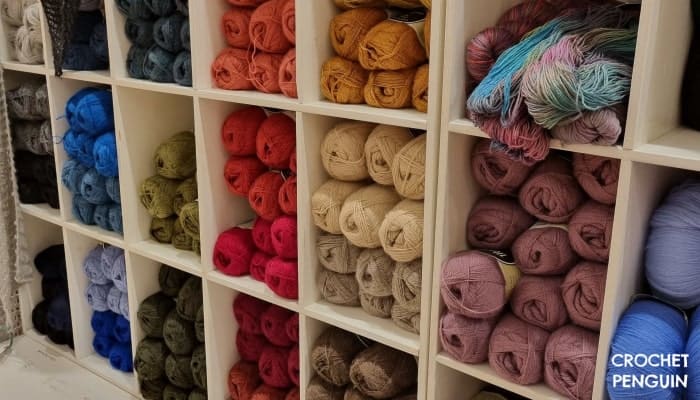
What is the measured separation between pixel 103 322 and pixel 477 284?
118cm

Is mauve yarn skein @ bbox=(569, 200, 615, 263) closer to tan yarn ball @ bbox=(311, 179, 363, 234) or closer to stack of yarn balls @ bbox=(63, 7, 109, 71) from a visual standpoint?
tan yarn ball @ bbox=(311, 179, 363, 234)

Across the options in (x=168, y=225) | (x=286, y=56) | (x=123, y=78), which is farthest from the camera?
(x=168, y=225)

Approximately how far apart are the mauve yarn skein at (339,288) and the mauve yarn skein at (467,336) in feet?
0.78

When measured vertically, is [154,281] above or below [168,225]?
below

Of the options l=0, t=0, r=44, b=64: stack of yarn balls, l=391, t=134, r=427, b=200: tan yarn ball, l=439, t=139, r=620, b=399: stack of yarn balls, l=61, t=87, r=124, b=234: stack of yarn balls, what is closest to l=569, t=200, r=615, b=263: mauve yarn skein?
l=439, t=139, r=620, b=399: stack of yarn balls

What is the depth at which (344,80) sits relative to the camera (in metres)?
1.16

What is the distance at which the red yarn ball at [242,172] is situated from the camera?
138 cm

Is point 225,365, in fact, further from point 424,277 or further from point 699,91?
point 699,91

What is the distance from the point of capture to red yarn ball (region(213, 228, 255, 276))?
4.62ft

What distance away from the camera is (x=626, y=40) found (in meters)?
0.88

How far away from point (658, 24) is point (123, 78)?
3.58 feet

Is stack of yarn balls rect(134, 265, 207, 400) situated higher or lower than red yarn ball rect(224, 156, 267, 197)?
lower

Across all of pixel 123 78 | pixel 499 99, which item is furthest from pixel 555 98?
pixel 123 78

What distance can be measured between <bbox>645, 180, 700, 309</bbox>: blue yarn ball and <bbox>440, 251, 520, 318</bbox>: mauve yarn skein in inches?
8.1
